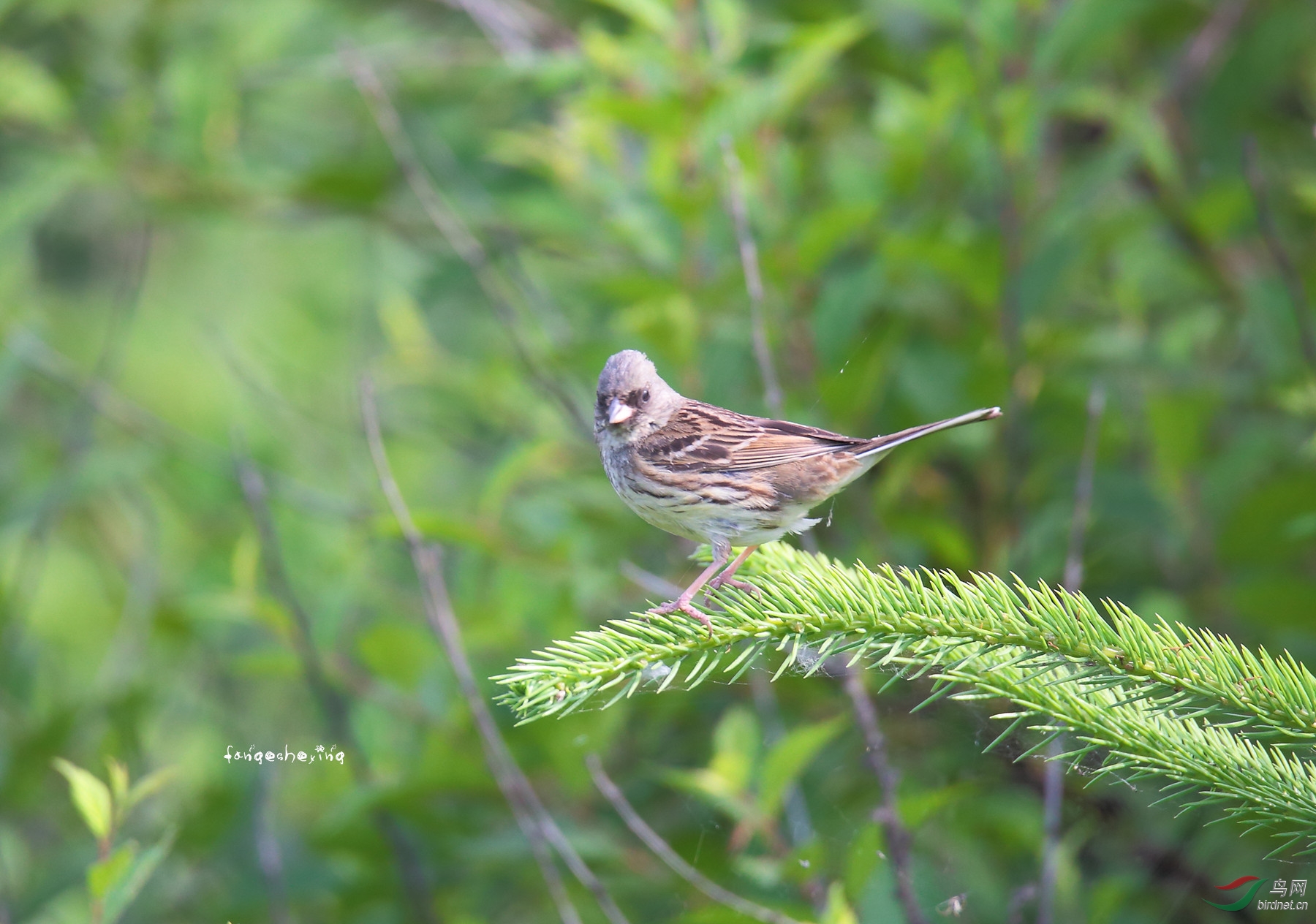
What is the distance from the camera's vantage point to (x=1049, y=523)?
3.29 metres

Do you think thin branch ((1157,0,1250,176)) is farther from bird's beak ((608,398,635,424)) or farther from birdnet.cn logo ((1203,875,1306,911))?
birdnet.cn logo ((1203,875,1306,911))

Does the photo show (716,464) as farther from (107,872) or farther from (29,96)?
(29,96)

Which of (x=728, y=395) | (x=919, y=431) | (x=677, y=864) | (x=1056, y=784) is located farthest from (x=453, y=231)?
(x=1056, y=784)

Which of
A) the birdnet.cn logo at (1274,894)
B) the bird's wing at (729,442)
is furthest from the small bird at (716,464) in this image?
the birdnet.cn logo at (1274,894)

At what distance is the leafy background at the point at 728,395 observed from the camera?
3107 mm

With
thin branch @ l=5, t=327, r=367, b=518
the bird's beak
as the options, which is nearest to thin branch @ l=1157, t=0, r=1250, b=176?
the bird's beak

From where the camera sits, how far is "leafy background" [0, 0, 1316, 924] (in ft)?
10.2

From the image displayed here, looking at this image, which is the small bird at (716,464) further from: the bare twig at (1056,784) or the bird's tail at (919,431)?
the bare twig at (1056,784)

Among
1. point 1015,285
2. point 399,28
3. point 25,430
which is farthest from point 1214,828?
point 25,430

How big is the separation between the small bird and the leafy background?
0.73 ft

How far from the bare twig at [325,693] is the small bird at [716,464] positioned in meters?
1.03

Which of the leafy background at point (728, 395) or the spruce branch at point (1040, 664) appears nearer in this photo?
the spruce branch at point (1040, 664)

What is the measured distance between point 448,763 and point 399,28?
363 centimetres

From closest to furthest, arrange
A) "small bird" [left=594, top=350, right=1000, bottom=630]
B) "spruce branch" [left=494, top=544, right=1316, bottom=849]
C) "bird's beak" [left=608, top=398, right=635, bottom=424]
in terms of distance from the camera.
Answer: "spruce branch" [left=494, top=544, right=1316, bottom=849], "small bird" [left=594, top=350, right=1000, bottom=630], "bird's beak" [left=608, top=398, right=635, bottom=424]
